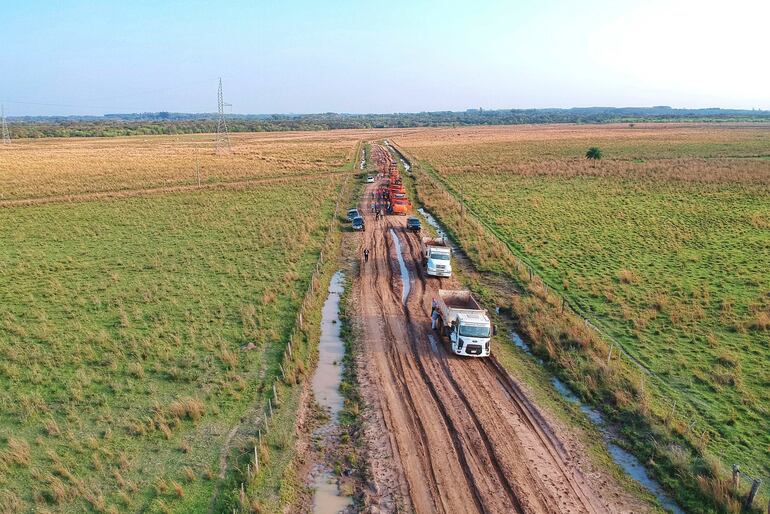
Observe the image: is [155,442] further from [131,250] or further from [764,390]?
[131,250]

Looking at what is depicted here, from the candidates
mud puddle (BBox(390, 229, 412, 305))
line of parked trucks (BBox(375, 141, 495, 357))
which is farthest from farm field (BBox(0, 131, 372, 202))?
line of parked trucks (BBox(375, 141, 495, 357))

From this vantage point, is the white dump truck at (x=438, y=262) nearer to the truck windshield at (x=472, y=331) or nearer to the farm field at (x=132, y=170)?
the truck windshield at (x=472, y=331)

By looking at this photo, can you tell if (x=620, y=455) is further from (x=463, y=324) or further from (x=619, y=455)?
(x=463, y=324)

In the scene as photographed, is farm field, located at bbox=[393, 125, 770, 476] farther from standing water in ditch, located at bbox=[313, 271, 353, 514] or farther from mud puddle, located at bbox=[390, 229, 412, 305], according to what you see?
standing water in ditch, located at bbox=[313, 271, 353, 514]

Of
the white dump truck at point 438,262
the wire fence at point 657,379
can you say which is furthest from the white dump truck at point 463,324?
the white dump truck at point 438,262

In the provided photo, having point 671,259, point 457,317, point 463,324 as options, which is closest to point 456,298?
point 457,317

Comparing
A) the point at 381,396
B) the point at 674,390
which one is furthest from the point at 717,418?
the point at 381,396

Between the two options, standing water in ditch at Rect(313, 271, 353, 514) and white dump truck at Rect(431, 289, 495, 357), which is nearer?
standing water in ditch at Rect(313, 271, 353, 514)
